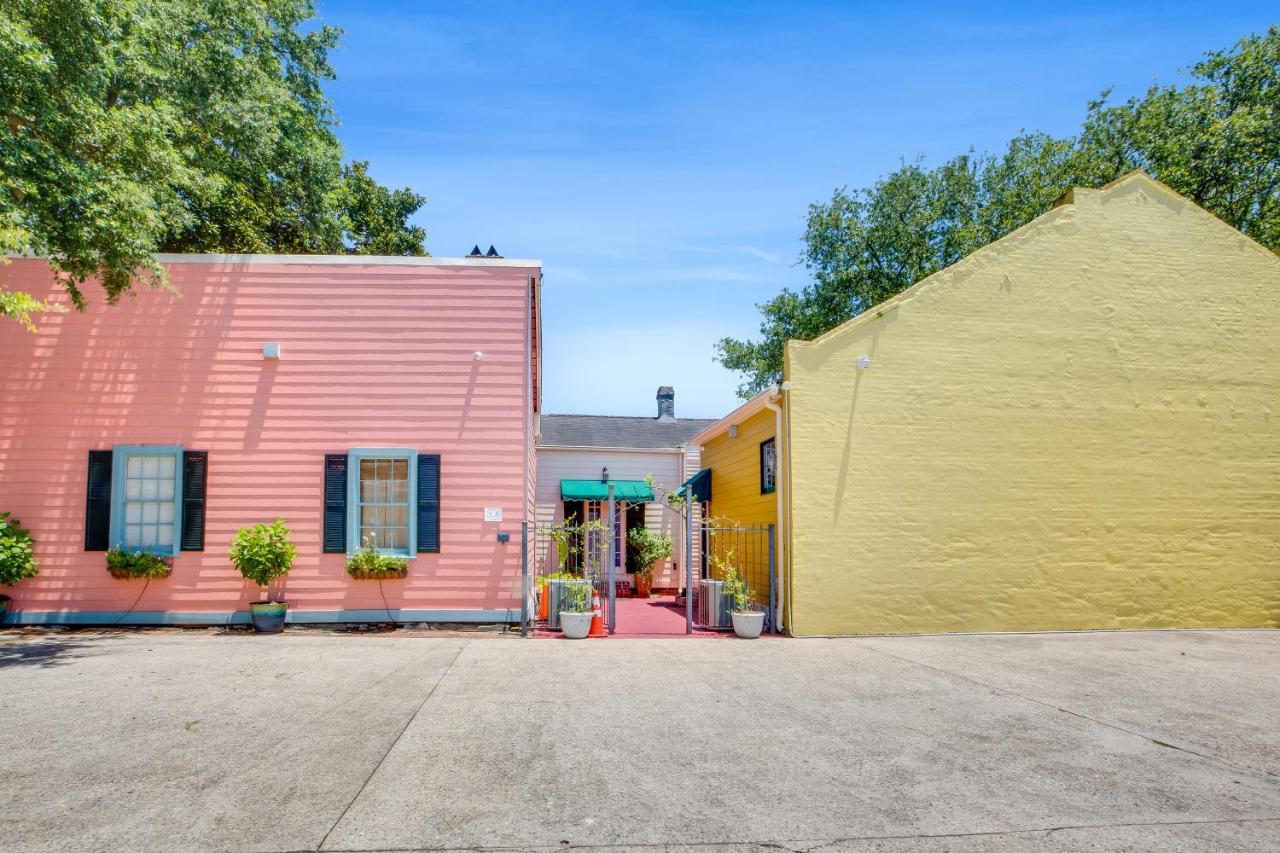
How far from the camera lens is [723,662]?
912 centimetres

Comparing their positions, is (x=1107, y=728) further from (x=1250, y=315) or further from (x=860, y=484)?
(x=1250, y=315)

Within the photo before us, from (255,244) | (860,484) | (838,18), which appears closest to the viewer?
(838,18)

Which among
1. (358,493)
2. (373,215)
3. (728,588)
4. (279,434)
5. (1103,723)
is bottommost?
(1103,723)

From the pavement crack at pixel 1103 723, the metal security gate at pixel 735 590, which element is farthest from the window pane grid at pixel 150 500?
the pavement crack at pixel 1103 723

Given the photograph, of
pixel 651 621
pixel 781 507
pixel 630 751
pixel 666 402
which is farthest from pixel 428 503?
pixel 666 402

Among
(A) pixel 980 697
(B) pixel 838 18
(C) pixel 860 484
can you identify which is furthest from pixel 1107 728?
(B) pixel 838 18

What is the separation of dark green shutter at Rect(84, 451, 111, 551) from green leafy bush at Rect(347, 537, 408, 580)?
3.43 meters

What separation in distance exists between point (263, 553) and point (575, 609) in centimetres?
427

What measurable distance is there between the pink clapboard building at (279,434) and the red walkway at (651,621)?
1.83 meters

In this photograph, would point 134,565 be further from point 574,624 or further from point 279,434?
point 574,624

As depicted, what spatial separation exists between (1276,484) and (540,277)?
11944 mm

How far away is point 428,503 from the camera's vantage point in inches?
444

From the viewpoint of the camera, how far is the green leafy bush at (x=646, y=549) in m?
19.0

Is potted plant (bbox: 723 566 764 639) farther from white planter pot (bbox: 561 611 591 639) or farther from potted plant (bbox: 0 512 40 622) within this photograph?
potted plant (bbox: 0 512 40 622)
